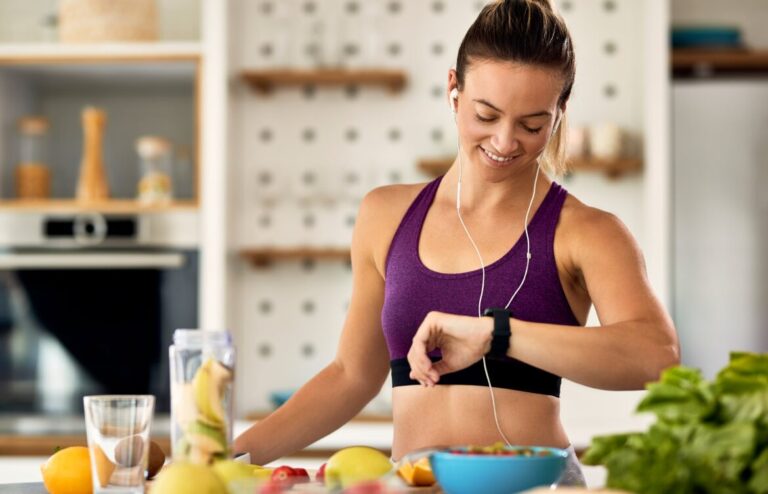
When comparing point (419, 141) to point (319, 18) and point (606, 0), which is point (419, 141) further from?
point (606, 0)

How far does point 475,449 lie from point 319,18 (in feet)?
10.3

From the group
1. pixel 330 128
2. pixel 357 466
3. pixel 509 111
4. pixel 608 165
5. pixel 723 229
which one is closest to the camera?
pixel 357 466

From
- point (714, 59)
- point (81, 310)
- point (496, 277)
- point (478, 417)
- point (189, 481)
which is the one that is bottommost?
point (81, 310)

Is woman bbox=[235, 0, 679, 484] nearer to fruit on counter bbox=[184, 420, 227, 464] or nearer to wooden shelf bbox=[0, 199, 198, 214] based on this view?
fruit on counter bbox=[184, 420, 227, 464]

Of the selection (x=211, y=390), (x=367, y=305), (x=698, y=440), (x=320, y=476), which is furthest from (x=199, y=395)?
(x=367, y=305)

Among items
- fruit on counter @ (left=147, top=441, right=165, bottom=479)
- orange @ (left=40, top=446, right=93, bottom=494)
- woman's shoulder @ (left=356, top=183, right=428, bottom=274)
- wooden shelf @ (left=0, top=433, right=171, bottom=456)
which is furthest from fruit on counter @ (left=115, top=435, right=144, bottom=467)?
wooden shelf @ (left=0, top=433, right=171, bottom=456)

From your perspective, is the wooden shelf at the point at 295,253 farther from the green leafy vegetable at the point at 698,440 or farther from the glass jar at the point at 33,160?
the green leafy vegetable at the point at 698,440

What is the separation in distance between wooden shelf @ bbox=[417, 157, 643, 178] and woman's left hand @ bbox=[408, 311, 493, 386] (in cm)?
255

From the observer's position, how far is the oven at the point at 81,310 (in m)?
3.96

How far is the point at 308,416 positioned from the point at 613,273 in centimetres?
53

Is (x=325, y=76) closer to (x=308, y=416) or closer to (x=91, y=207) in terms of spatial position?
(x=91, y=207)

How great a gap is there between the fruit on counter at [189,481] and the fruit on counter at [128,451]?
14 centimetres

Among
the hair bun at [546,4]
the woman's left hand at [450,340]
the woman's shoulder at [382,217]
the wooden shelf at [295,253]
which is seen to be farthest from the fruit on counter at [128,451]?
the wooden shelf at [295,253]

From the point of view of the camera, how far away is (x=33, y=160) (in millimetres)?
4070
